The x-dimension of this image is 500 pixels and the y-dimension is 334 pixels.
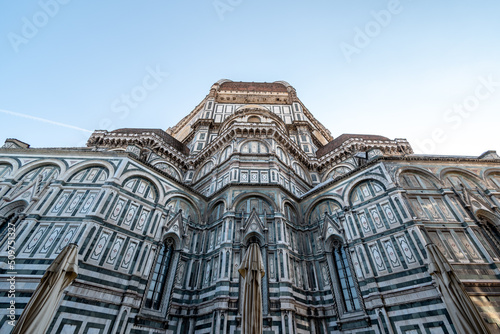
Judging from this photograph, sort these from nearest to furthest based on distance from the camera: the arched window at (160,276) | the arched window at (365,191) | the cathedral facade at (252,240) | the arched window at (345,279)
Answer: the cathedral facade at (252,240), the arched window at (345,279), the arched window at (160,276), the arched window at (365,191)

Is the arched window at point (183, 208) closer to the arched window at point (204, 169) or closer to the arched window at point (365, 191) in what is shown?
the arched window at point (204, 169)

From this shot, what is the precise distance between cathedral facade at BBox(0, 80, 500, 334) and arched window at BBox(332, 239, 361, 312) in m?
0.07

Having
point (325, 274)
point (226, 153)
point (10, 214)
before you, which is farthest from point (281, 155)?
point (10, 214)

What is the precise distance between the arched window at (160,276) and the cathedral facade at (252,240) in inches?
3.0

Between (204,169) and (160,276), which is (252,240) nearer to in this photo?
(160,276)

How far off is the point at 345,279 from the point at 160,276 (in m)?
10.9

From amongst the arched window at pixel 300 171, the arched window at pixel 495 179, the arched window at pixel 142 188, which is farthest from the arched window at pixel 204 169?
the arched window at pixel 495 179

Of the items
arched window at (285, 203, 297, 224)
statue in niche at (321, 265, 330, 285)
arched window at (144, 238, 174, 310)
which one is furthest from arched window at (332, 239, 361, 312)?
arched window at (144, 238, 174, 310)

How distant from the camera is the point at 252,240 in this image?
51.6 feet

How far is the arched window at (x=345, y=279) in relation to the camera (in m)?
13.0

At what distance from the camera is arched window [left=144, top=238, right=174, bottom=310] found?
43.2 feet

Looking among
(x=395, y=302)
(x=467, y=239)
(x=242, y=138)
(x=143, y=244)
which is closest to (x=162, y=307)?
(x=143, y=244)

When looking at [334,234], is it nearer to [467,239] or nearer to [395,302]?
[395,302]

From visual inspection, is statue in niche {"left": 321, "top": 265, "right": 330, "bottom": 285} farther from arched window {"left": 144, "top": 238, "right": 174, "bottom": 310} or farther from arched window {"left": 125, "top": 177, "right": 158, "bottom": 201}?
arched window {"left": 125, "top": 177, "right": 158, "bottom": 201}
